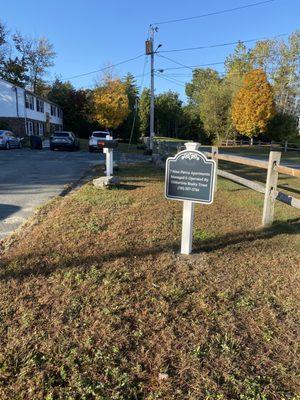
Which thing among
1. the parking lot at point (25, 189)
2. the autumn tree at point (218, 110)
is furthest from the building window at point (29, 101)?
the parking lot at point (25, 189)

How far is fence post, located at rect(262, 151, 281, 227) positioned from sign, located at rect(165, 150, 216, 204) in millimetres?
2053

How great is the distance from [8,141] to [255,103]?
26.3m

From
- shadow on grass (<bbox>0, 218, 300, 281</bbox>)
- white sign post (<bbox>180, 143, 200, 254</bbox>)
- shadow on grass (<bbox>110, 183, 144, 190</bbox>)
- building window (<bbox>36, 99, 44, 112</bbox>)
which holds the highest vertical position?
building window (<bbox>36, 99, 44, 112</bbox>)

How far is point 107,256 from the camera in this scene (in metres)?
4.46

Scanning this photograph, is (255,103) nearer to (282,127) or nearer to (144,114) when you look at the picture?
(282,127)

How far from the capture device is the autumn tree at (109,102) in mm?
41719

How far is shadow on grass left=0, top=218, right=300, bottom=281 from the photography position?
401 cm

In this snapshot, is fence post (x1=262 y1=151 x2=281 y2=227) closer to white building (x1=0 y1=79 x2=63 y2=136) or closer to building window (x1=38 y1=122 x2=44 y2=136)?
white building (x1=0 y1=79 x2=63 y2=136)

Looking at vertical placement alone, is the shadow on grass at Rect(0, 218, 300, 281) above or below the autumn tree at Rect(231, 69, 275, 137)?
below

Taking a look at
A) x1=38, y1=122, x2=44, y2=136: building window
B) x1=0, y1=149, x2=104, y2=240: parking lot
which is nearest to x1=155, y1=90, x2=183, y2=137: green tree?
x1=38, y1=122, x2=44, y2=136: building window

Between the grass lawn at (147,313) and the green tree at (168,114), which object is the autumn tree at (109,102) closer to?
the green tree at (168,114)

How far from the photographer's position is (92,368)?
2590mm

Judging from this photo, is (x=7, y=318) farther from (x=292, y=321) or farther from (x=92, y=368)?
(x=292, y=321)

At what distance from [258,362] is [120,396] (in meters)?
1.07
